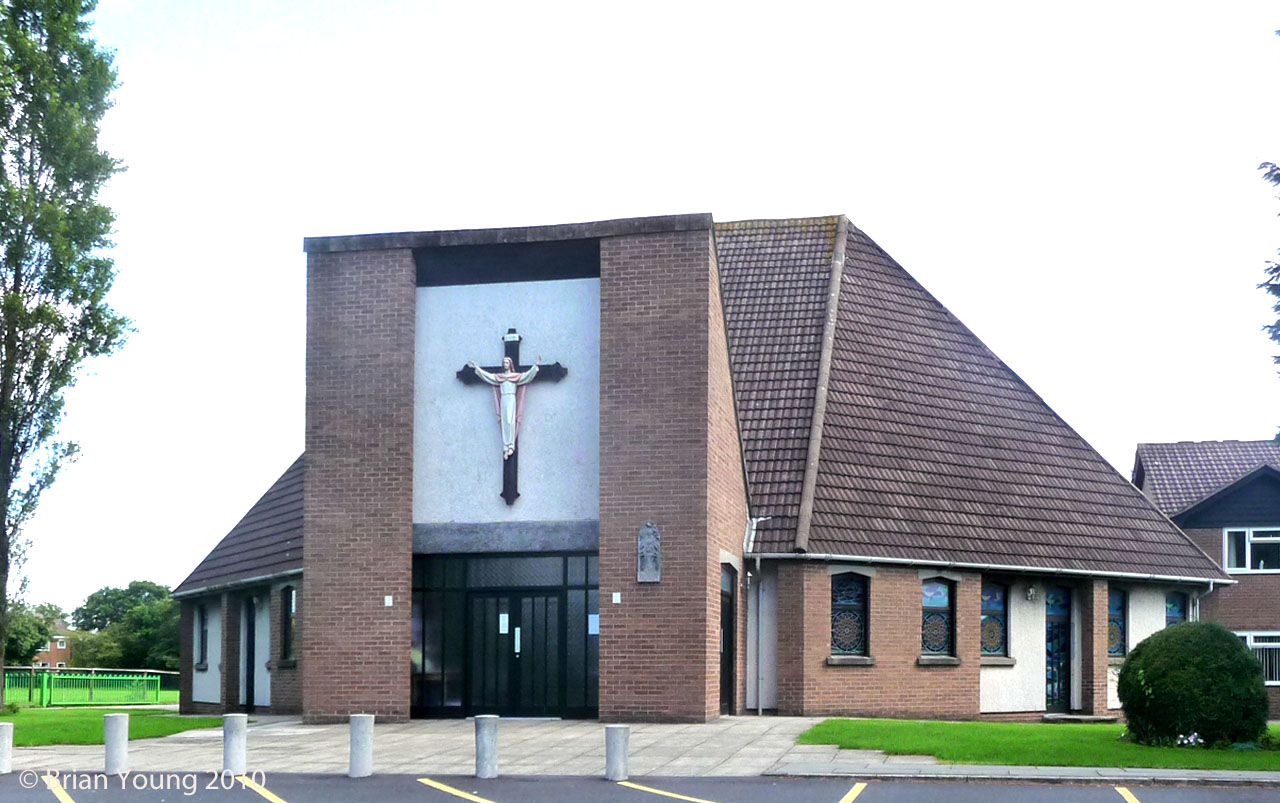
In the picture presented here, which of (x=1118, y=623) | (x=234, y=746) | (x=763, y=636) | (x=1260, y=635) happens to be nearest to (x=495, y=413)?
(x=763, y=636)

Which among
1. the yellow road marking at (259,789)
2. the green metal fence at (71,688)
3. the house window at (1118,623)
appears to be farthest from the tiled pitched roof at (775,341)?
the green metal fence at (71,688)

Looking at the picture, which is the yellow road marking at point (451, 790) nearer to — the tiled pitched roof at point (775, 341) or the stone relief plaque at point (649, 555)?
the stone relief plaque at point (649, 555)

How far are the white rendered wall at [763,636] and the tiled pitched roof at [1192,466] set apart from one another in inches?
902

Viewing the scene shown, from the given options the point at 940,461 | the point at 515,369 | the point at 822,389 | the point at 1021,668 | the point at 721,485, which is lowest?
the point at 1021,668

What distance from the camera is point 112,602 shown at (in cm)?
11469

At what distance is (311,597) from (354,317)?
4.77 metres

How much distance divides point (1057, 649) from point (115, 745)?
68.3 ft

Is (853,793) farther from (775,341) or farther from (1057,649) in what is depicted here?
(775,341)

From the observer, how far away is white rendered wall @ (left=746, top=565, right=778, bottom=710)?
1147 inches

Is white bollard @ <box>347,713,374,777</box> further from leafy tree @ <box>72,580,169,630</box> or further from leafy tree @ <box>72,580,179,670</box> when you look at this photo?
leafy tree @ <box>72,580,169,630</box>

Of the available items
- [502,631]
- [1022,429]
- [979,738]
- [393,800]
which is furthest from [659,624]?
[1022,429]

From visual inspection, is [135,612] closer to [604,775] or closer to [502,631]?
[502,631]

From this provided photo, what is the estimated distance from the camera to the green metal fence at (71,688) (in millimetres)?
46344

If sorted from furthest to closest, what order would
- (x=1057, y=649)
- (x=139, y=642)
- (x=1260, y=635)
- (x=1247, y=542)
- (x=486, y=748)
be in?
(x=139, y=642)
(x=1247, y=542)
(x=1260, y=635)
(x=1057, y=649)
(x=486, y=748)
